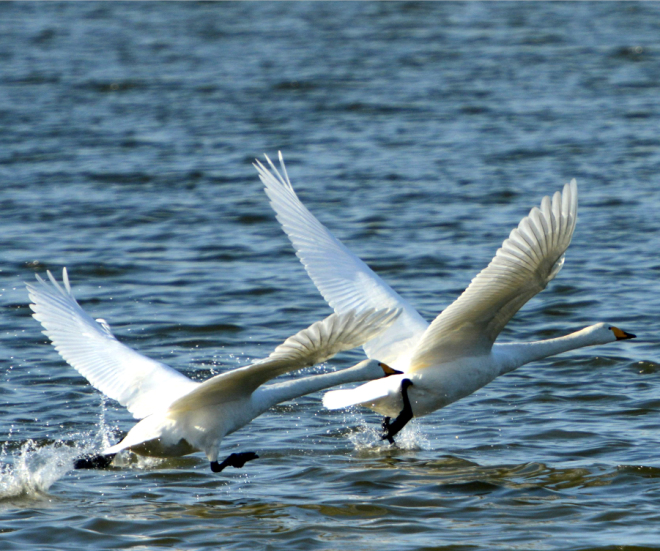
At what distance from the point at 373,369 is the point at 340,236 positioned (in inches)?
261

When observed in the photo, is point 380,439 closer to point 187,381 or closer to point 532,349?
point 532,349

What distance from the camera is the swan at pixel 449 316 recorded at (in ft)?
23.8

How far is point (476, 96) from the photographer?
23219mm

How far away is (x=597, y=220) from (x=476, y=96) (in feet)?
28.3

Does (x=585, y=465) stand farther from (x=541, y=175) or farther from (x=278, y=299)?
(x=541, y=175)

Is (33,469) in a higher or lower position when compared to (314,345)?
lower

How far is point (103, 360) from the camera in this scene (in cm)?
827

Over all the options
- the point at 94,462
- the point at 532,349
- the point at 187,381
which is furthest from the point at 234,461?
the point at 532,349

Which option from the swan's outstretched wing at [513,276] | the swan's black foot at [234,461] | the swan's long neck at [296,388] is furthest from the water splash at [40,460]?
the swan's outstretched wing at [513,276]

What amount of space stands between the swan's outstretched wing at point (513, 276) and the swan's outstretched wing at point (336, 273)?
0.76 metres

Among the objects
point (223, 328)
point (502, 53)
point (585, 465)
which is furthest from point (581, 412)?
point (502, 53)

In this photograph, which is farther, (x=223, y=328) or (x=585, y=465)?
(x=223, y=328)

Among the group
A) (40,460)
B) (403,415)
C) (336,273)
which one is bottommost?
(403,415)

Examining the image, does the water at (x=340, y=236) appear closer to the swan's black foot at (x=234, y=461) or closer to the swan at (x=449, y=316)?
the swan's black foot at (x=234, y=461)
